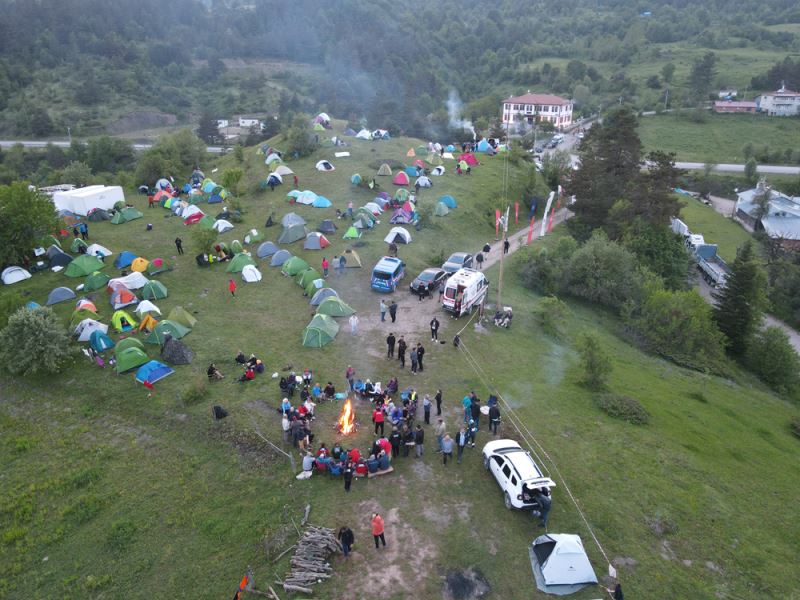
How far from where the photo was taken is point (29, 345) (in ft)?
68.7

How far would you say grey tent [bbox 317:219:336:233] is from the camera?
36.7m

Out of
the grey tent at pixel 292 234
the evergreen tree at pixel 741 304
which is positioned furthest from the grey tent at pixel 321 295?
the evergreen tree at pixel 741 304

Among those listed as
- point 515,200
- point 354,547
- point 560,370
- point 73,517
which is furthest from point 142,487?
point 515,200

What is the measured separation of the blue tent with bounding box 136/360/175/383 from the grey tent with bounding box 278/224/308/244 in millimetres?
15685

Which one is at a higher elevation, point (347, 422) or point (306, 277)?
point (306, 277)

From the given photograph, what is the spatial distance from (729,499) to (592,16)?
629 feet

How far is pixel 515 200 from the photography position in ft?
162

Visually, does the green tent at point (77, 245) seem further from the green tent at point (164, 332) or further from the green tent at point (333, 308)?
the green tent at point (333, 308)

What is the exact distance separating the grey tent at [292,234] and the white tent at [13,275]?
14.8 m

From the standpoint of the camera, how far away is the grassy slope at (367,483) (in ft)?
42.8

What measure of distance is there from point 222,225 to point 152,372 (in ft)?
63.4

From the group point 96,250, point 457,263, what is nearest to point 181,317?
point 96,250

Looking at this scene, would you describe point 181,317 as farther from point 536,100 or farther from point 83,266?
point 536,100

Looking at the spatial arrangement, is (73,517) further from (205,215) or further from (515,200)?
(515,200)
